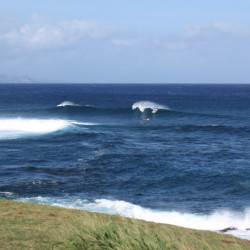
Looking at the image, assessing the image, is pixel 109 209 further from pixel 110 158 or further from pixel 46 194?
pixel 110 158

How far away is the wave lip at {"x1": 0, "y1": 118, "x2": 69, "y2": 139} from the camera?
41.7m

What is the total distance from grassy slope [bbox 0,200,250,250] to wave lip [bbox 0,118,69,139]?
88.1 ft

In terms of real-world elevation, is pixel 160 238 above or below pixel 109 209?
above

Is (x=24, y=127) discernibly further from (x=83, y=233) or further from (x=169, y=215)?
(x=83, y=233)

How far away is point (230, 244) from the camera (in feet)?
37.9

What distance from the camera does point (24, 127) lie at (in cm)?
4728

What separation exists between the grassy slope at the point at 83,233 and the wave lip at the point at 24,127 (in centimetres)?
2686

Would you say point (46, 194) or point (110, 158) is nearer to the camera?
point (46, 194)

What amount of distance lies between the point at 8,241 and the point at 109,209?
8.25m

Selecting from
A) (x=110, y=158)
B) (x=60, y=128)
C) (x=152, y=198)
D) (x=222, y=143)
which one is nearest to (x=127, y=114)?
(x=60, y=128)

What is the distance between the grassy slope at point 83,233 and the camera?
7008 mm

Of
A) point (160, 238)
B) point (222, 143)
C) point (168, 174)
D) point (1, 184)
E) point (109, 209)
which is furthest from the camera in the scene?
point (222, 143)

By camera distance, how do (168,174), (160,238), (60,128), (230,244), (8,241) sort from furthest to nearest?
(60,128), (168,174), (230,244), (8,241), (160,238)

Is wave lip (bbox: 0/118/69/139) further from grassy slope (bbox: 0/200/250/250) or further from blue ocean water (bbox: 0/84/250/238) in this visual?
grassy slope (bbox: 0/200/250/250)
